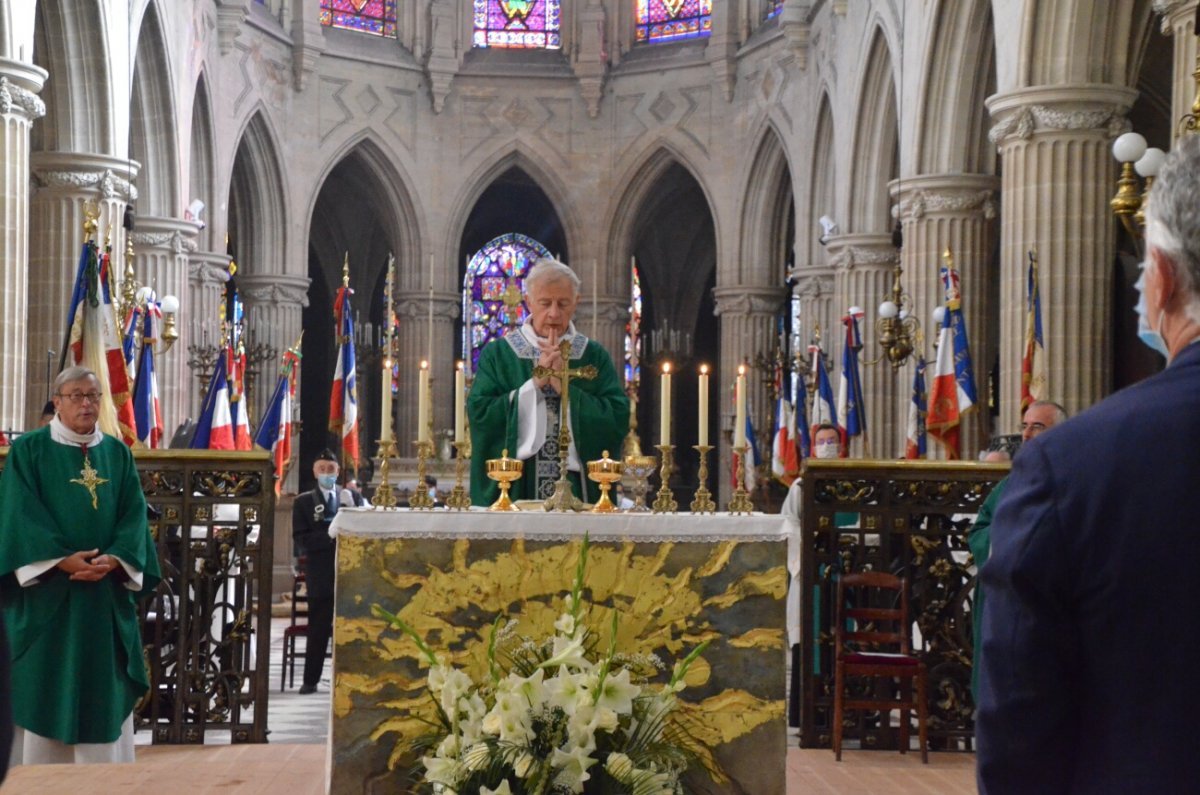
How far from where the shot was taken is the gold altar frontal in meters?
5.04

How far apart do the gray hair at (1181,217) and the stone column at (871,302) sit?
18.3 metres

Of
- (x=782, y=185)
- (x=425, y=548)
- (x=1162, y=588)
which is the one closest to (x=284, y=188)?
(x=782, y=185)

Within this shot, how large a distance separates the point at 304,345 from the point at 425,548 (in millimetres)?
27209

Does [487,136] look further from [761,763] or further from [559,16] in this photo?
A: [761,763]

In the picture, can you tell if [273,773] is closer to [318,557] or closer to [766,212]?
[318,557]

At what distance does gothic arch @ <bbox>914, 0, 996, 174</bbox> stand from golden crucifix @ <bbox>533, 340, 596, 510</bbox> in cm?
1215

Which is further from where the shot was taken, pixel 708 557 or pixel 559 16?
pixel 559 16

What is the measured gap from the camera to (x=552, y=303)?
6.03m

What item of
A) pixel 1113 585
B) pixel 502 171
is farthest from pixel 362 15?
pixel 1113 585

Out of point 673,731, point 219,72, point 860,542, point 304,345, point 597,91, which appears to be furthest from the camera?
point 304,345

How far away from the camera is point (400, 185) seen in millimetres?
28766

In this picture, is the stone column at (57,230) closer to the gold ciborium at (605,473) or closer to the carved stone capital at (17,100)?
the carved stone capital at (17,100)

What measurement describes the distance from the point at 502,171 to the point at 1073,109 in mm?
16621

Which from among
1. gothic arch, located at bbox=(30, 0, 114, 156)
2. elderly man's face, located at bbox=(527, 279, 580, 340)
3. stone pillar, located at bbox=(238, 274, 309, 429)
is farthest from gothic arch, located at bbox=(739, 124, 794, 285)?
elderly man's face, located at bbox=(527, 279, 580, 340)
